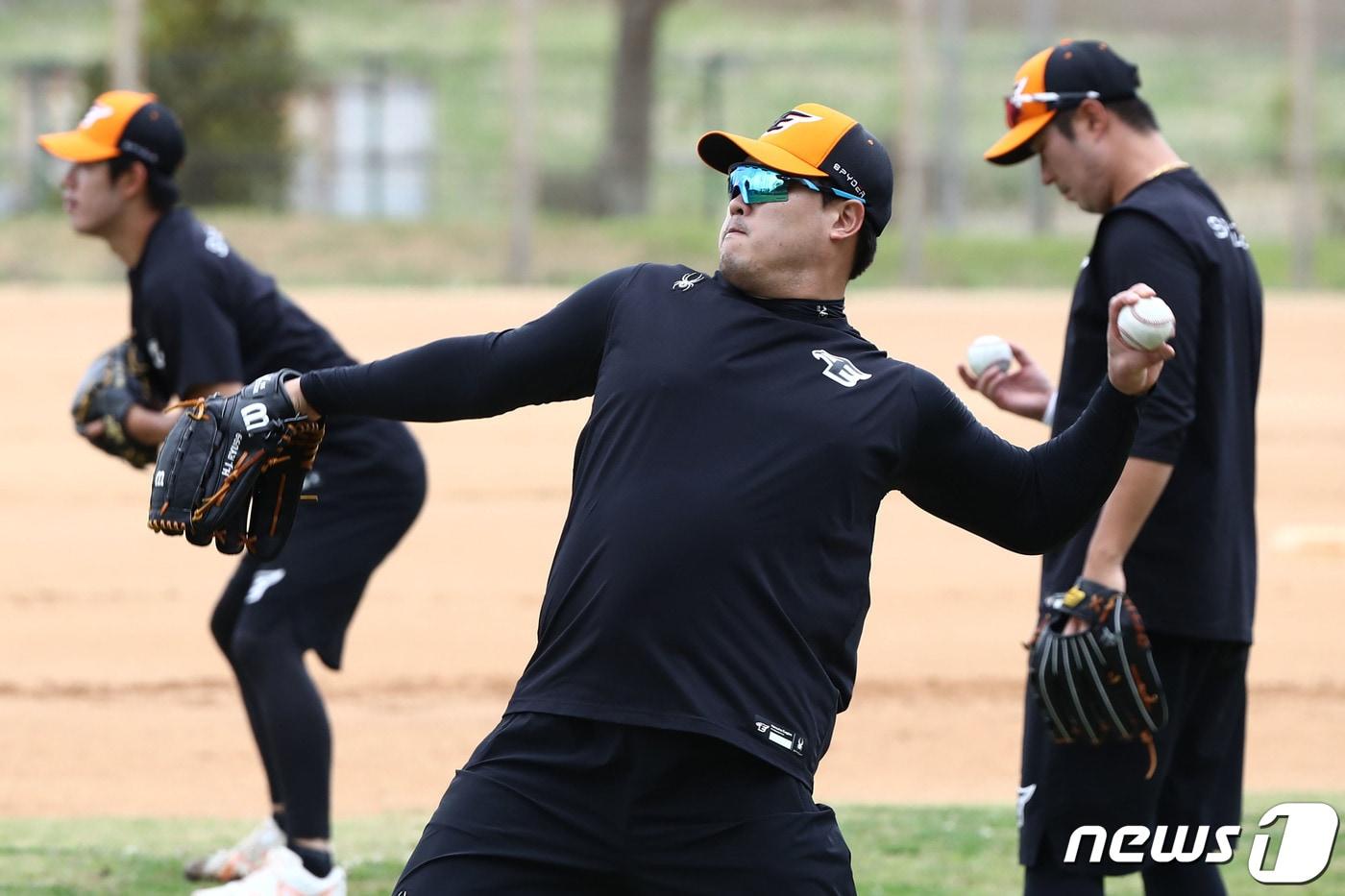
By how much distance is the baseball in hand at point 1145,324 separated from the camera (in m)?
3.35

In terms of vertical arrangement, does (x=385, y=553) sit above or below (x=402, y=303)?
above

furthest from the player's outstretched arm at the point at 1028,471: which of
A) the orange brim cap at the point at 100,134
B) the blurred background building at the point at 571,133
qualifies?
the blurred background building at the point at 571,133

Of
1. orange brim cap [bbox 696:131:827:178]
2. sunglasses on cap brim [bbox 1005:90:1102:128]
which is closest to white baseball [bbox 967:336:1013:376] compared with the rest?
sunglasses on cap brim [bbox 1005:90:1102:128]

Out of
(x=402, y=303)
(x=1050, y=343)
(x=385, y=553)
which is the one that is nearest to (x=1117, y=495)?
(x=385, y=553)

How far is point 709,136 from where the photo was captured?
12.0ft

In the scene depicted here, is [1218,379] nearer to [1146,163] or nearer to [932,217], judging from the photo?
[1146,163]

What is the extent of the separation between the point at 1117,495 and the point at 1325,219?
801 inches

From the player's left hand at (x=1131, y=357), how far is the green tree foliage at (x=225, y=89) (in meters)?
20.9

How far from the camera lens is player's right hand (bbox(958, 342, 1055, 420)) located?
4906mm

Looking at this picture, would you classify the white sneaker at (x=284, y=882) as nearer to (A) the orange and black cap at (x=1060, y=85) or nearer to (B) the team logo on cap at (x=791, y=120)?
(A) the orange and black cap at (x=1060, y=85)

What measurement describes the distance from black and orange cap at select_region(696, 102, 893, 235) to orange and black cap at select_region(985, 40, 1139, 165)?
42.5 inches

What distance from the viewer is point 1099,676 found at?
430cm

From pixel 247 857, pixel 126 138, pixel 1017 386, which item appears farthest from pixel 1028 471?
pixel 126 138

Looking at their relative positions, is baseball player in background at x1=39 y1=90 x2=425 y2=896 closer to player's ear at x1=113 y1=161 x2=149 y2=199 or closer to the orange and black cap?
player's ear at x1=113 y1=161 x2=149 y2=199
